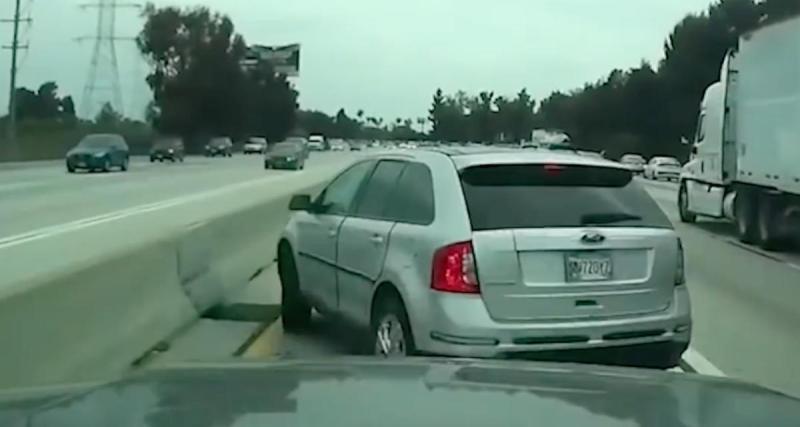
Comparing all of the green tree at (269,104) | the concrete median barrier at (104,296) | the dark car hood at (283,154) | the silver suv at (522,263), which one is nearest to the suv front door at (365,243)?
the silver suv at (522,263)

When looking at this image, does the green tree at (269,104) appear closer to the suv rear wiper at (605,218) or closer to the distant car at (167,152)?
the distant car at (167,152)

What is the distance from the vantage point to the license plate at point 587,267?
25.8 ft

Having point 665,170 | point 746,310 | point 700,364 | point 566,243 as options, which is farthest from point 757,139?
point 665,170

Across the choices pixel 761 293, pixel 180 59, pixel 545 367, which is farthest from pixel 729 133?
pixel 180 59

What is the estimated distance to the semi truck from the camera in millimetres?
21359

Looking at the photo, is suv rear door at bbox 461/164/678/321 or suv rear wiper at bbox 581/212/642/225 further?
suv rear wiper at bbox 581/212/642/225

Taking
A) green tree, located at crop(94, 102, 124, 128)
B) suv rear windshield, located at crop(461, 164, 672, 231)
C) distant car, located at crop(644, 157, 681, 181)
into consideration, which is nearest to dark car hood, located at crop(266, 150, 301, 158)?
distant car, located at crop(644, 157, 681, 181)

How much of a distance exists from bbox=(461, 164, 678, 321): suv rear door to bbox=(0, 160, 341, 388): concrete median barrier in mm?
2337

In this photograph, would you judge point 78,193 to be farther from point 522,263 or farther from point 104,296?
point 522,263

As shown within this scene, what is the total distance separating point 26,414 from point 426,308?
14.1 ft

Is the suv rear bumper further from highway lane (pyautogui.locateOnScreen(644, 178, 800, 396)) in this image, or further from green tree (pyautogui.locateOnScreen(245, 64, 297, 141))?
green tree (pyautogui.locateOnScreen(245, 64, 297, 141))

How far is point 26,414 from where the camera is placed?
368cm

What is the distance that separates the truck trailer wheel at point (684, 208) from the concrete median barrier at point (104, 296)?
17378 mm

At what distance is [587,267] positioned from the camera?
7.92 metres
